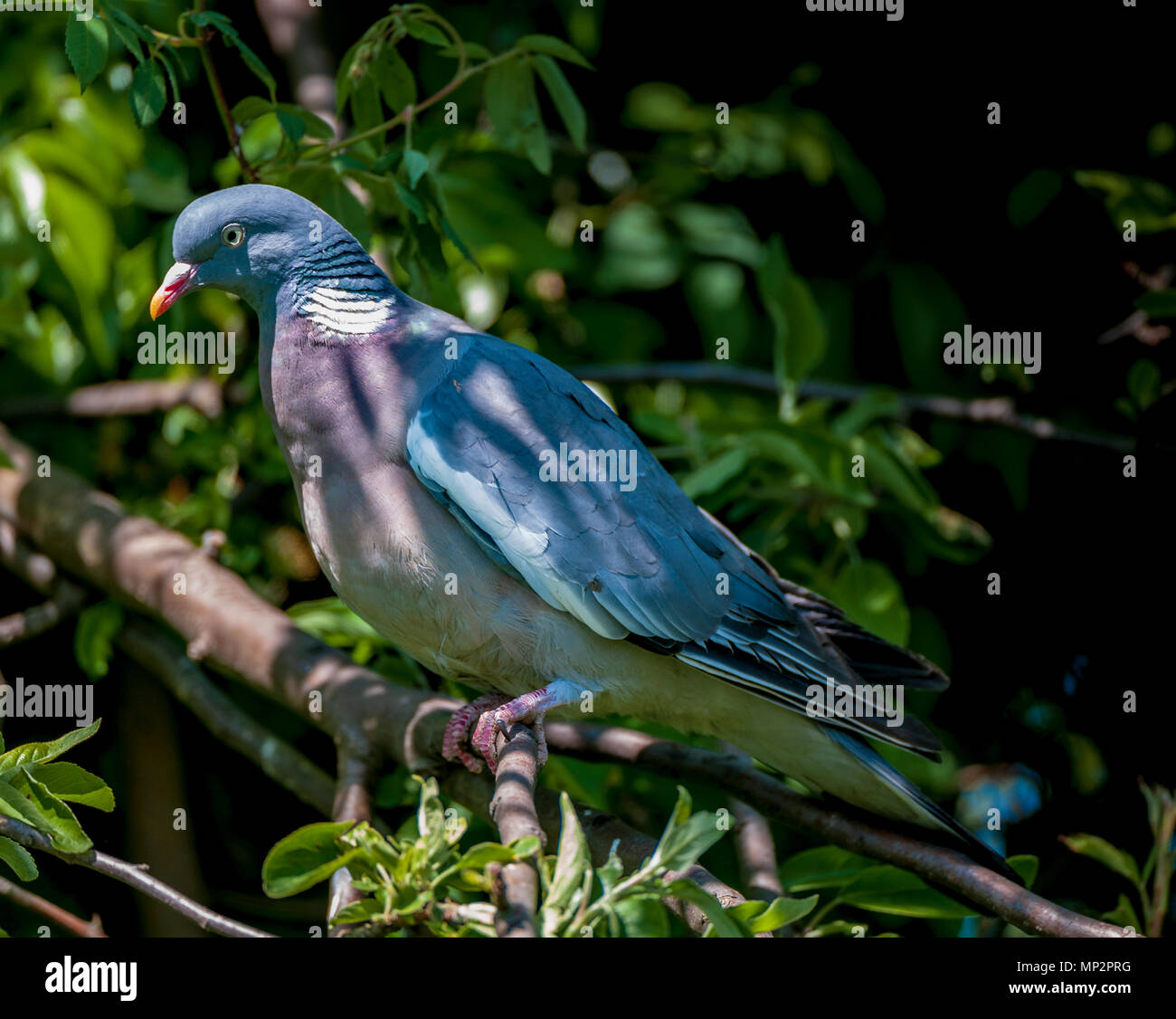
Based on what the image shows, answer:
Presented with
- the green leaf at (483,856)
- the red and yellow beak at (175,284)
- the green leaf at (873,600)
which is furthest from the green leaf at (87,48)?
the green leaf at (873,600)

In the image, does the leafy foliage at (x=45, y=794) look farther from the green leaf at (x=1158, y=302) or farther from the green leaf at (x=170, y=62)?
the green leaf at (x=1158, y=302)

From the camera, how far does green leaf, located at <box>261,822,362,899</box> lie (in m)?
1.77

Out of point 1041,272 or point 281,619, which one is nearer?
point 281,619

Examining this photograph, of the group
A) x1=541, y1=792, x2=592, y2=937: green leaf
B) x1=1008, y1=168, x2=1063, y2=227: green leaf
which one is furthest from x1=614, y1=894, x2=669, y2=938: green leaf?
x1=1008, y1=168, x2=1063, y2=227: green leaf

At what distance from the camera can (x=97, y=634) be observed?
3340 mm

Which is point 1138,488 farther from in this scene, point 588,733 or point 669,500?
point 588,733

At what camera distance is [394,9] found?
2383 millimetres

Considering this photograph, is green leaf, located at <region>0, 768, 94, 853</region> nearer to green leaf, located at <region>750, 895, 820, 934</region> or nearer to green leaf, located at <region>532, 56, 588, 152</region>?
green leaf, located at <region>750, 895, 820, 934</region>

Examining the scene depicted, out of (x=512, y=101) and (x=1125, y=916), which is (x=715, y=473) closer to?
(x=512, y=101)

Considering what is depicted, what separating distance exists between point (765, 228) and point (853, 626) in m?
1.86

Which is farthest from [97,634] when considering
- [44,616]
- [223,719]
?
[223,719]

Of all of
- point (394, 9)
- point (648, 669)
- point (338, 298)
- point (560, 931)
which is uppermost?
point (394, 9)

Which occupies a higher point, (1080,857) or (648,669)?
(648,669)

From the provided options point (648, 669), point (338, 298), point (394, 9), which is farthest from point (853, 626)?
point (394, 9)
